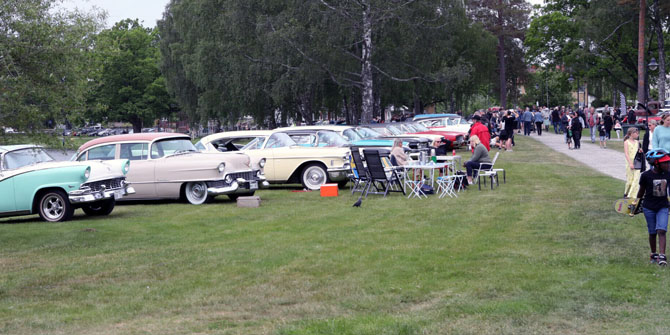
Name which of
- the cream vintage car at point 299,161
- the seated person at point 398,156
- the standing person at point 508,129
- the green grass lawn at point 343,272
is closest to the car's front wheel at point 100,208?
the green grass lawn at point 343,272

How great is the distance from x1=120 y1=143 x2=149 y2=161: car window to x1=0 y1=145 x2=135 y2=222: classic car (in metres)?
1.88

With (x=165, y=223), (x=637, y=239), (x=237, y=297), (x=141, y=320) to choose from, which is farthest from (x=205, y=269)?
(x=637, y=239)

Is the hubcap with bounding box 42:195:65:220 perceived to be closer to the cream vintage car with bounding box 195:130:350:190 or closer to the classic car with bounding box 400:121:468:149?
the cream vintage car with bounding box 195:130:350:190

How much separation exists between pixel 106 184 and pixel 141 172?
6.36ft

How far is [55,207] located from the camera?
49.1ft

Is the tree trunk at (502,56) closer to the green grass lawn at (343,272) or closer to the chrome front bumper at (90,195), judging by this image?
the green grass lawn at (343,272)

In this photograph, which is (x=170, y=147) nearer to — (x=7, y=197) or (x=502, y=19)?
(x=7, y=197)

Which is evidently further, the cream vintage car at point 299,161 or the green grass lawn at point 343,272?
the cream vintage car at point 299,161

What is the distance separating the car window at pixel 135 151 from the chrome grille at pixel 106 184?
156cm

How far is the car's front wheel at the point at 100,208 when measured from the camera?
15.9 meters

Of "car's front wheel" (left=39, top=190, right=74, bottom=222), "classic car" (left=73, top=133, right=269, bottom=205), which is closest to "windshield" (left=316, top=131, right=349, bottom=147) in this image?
"classic car" (left=73, top=133, right=269, bottom=205)

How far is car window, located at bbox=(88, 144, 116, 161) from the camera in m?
17.2

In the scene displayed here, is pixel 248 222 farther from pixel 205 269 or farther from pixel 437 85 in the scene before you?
pixel 437 85

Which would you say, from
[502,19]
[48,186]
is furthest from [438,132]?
[502,19]
